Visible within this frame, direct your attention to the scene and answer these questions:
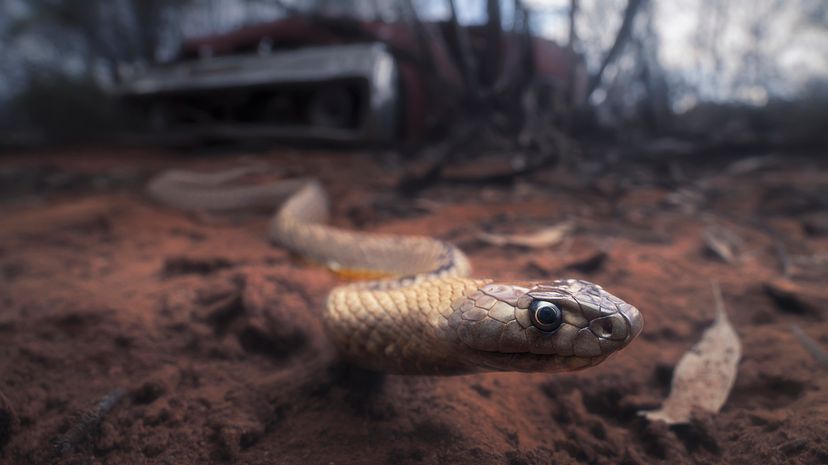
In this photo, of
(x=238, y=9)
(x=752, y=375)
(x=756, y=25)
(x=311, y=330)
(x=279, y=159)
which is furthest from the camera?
(x=238, y=9)

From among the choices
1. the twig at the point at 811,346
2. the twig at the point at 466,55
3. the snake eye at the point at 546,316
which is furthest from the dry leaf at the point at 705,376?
the twig at the point at 466,55

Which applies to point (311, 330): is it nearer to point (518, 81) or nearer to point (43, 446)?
point (43, 446)

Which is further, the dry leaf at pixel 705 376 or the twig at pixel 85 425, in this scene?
the dry leaf at pixel 705 376

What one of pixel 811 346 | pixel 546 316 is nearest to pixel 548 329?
pixel 546 316

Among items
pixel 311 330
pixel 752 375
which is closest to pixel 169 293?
pixel 311 330

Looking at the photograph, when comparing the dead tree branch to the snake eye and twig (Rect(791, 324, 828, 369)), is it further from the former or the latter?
the snake eye

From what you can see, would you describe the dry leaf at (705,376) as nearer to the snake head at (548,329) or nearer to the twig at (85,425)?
the snake head at (548,329)
